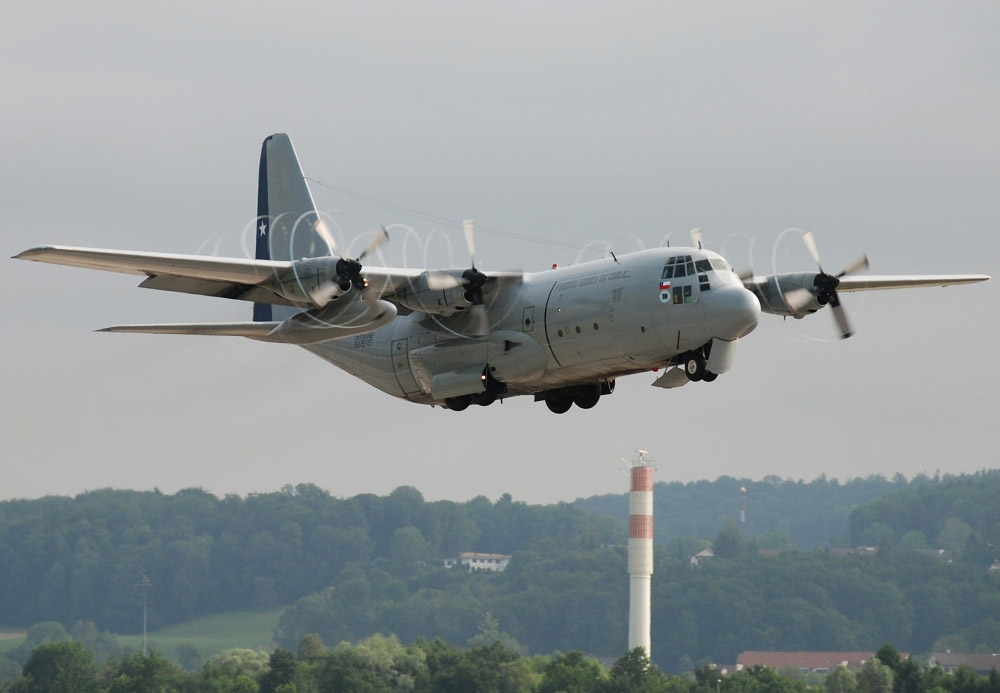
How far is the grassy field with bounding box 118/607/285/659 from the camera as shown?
112 m

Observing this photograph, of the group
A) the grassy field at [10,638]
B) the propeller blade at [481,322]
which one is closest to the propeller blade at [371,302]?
the propeller blade at [481,322]

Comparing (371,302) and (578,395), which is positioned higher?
(371,302)

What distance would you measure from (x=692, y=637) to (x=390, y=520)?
28620 mm

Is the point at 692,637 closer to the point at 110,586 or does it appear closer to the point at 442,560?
the point at 442,560

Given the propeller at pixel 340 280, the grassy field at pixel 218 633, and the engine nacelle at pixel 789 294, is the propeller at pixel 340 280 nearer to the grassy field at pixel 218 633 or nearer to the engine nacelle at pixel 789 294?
the engine nacelle at pixel 789 294

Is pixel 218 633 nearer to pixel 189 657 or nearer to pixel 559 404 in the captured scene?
pixel 189 657

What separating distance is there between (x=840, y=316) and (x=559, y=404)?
6719mm

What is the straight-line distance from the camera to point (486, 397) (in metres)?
33.5

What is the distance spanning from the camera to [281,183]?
4081cm

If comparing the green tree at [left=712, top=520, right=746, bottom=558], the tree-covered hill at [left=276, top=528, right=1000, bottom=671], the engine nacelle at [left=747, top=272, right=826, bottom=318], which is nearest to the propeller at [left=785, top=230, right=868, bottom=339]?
the engine nacelle at [left=747, top=272, right=826, bottom=318]

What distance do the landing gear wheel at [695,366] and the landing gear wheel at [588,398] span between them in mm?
3793

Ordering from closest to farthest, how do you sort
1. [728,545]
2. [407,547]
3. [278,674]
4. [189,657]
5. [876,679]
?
[278,674]
[876,679]
[189,657]
[407,547]
[728,545]

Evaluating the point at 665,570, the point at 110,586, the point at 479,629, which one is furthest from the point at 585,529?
the point at 110,586

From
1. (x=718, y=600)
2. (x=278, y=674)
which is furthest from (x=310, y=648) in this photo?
(x=718, y=600)
